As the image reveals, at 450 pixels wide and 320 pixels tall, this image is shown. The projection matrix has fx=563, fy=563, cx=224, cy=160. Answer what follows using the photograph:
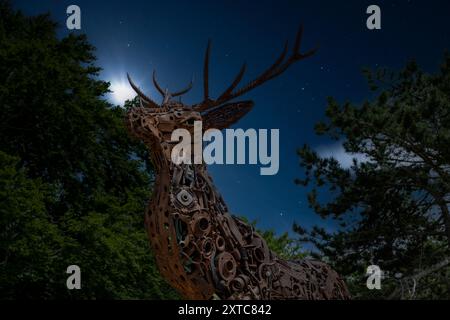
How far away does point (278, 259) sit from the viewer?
511 centimetres

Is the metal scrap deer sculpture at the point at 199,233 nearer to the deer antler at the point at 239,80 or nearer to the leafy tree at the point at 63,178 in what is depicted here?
the deer antler at the point at 239,80

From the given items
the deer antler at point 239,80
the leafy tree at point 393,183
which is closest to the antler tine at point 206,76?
the deer antler at point 239,80

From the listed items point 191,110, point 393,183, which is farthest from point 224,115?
point 393,183

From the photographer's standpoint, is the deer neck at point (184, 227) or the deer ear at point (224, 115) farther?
the deer ear at point (224, 115)

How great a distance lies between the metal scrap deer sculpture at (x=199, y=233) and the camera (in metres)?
4.64

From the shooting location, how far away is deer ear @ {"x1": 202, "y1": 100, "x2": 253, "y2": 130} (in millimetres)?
5289

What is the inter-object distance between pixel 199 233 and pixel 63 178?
10054 mm

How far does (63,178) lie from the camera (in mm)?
14008

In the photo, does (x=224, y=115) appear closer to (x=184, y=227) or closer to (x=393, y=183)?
(x=184, y=227)

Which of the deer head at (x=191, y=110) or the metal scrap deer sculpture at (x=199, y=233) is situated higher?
the deer head at (x=191, y=110)

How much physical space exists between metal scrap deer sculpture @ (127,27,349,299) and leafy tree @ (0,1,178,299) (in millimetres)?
6876
